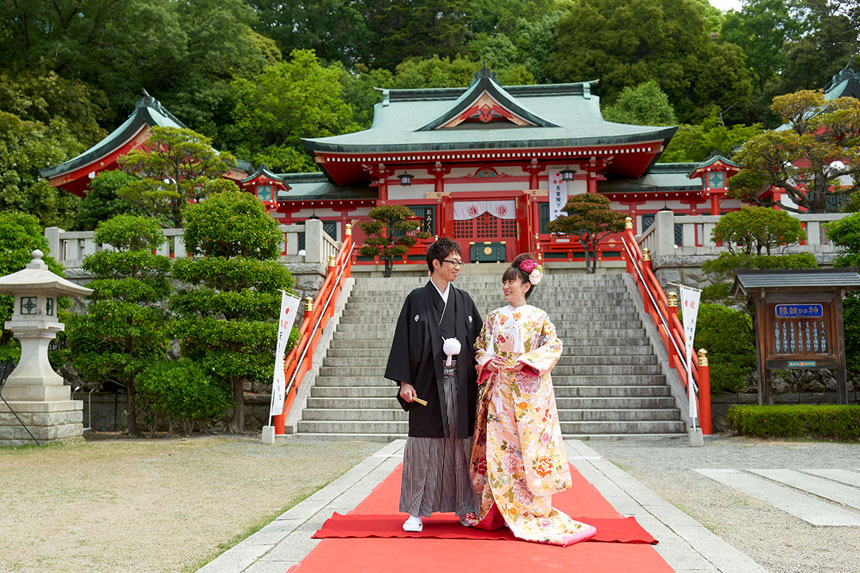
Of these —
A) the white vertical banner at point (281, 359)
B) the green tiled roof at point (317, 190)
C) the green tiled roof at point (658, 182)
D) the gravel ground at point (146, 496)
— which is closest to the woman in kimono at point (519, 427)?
the gravel ground at point (146, 496)

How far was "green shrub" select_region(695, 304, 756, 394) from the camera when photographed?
10789 mm

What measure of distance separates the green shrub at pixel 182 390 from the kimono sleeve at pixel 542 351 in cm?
760

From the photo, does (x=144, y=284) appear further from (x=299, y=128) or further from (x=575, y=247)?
(x=299, y=128)

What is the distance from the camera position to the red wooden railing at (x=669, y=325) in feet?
32.4

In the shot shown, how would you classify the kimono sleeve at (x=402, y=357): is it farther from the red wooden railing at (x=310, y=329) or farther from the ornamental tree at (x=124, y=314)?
the ornamental tree at (x=124, y=314)

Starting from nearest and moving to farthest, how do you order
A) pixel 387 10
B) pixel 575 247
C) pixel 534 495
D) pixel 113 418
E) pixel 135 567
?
pixel 135 567, pixel 534 495, pixel 113 418, pixel 575 247, pixel 387 10

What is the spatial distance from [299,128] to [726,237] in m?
23.7

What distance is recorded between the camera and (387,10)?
142 feet

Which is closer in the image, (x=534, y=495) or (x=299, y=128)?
(x=534, y=495)

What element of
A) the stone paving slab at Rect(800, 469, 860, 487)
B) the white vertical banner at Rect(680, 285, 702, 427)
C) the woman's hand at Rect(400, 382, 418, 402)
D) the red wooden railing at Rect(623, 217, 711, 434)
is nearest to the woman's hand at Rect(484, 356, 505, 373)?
the woman's hand at Rect(400, 382, 418, 402)

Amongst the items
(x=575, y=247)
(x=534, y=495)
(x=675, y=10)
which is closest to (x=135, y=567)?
(x=534, y=495)

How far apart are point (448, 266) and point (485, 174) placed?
16672 millimetres

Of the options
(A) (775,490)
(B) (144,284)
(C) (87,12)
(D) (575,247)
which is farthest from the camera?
(C) (87,12)

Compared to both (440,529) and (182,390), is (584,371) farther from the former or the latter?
(440,529)
